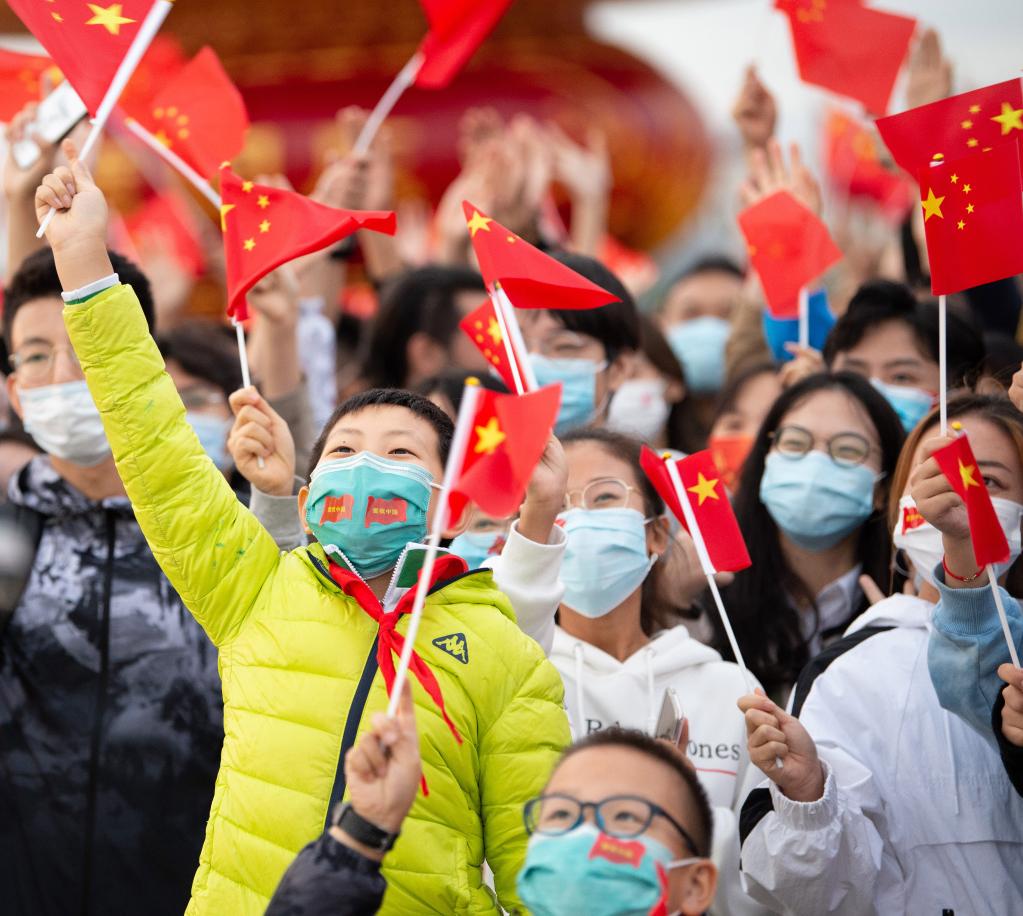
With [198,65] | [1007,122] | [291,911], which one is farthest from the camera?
[198,65]

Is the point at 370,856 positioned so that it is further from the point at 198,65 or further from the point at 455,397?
the point at 198,65

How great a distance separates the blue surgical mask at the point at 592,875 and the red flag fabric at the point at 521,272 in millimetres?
1255

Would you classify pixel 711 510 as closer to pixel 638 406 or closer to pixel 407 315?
pixel 638 406

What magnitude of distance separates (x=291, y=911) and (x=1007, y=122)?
222 cm

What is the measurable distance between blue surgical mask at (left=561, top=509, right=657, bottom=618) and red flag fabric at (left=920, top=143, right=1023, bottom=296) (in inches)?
34.4

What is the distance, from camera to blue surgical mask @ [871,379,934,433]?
4438mm

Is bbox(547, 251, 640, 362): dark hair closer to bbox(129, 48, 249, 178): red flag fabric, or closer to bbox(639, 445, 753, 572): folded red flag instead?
bbox(129, 48, 249, 178): red flag fabric

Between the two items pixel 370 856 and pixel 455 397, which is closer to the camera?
pixel 370 856

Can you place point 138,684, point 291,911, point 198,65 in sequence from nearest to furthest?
point 291,911, point 138,684, point 198,65

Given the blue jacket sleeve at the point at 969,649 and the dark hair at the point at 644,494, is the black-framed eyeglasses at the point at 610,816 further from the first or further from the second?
the dark hair at the point at 644,494

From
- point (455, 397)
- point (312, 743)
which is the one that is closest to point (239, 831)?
point (312, 743)

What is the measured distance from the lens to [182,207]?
1014 centimetres

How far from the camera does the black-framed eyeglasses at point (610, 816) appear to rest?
2424 millimetres

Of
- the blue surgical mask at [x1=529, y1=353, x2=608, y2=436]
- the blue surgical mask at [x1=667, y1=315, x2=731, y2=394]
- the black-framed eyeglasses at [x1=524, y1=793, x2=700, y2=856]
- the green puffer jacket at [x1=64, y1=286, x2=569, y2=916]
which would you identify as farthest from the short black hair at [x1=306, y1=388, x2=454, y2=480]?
the blue surgical mask at [x1=667, y1=315, x2=731, y2=394]
